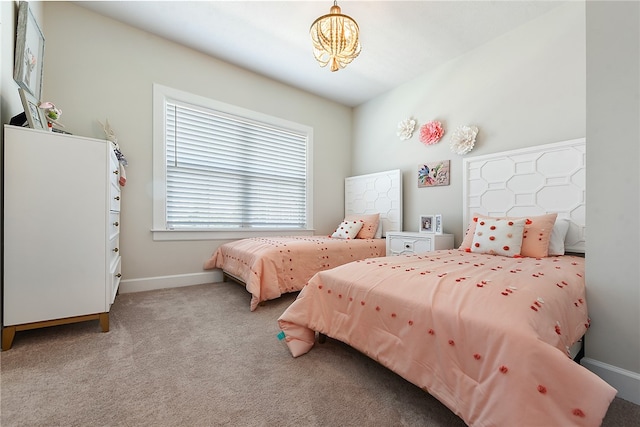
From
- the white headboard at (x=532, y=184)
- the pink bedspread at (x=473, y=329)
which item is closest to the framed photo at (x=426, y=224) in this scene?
the white headboard at (x=532, y=184)

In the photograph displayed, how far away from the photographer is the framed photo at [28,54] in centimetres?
187

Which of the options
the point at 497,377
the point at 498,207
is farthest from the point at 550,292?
the point at 498,207

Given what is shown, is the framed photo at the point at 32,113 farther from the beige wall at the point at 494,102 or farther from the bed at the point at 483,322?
the beige wall at the point at 494,102

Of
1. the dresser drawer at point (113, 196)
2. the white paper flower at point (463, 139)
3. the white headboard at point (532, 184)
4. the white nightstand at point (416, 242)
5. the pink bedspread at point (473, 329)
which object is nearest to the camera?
the pink bedspread at point (473, 329)

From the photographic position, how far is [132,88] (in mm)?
2992

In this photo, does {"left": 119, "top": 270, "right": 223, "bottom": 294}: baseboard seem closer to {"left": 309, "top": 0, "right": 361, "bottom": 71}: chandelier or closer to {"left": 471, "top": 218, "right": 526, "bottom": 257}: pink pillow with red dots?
{"left": 309, "top": 0, "right": 361, "bottom": 71}: chandelier

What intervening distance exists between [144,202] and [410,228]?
131 inches

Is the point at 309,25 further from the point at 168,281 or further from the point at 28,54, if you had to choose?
the point at 168,281

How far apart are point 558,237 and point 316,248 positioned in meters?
2.13

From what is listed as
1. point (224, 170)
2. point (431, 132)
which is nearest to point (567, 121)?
point (431, 132)

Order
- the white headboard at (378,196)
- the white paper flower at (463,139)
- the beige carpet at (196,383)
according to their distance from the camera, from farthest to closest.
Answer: the white headboard at (378,196) → the white paper flower at (463,139) → the beige carpet at (196,383)

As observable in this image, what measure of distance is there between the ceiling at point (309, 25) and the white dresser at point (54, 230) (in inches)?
69.5

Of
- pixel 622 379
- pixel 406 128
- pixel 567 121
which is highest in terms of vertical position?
pixel 406 128

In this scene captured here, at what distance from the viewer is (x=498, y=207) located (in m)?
2.91
